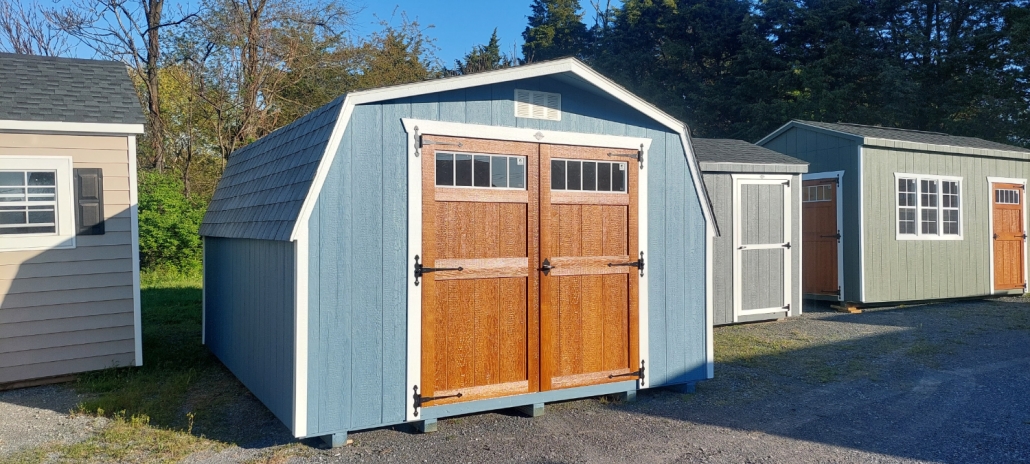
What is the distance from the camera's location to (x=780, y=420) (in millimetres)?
5262

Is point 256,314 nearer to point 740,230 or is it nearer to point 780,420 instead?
point 780,420

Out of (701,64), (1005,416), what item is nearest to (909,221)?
A: (1005,416)

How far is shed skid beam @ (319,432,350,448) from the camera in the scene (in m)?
4.61

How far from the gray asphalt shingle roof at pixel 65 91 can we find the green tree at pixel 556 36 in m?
23.8

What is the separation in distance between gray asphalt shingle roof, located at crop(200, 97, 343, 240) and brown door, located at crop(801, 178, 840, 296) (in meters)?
8.38

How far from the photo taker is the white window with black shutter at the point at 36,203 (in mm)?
6316

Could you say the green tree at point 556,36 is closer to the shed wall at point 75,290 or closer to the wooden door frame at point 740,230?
the wooden door frame at point 740,230

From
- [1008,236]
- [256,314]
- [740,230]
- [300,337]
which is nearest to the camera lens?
[300,337]

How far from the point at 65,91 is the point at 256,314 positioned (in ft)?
10.8

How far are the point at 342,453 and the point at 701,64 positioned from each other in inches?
985

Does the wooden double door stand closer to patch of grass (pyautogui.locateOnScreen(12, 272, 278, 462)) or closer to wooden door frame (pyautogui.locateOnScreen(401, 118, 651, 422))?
wooden door frame (pyautogui.locateOnScreen(401, 118, 651, 422))

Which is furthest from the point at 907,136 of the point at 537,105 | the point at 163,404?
the point at 163,404

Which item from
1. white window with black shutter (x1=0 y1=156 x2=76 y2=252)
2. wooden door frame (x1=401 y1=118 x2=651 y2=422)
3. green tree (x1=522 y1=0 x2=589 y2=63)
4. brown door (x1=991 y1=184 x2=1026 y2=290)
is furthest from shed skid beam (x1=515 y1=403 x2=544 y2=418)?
green tree (x1=522 y1=0 x2=589 y2=63)

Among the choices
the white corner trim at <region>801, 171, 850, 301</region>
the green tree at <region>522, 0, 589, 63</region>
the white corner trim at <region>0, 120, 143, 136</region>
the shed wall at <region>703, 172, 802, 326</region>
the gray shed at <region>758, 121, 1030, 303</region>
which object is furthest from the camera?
the green tree at <region>522, 0, 589, 63</region>
